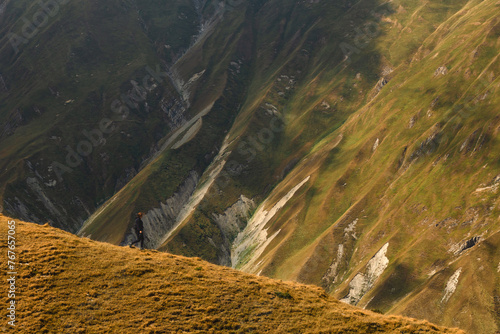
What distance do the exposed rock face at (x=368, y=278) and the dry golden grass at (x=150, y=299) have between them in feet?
283

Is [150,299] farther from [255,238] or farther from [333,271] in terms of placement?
[255,238]

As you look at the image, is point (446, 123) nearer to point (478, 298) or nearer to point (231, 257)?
point (478, 298)

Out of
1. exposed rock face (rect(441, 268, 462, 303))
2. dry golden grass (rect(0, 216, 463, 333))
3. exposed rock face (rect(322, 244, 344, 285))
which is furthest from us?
exposed rock face (rect(322, 244, 344, 285))

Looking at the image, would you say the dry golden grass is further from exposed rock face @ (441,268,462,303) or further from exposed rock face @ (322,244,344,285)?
exposed rock face @ (322,244,344,285)

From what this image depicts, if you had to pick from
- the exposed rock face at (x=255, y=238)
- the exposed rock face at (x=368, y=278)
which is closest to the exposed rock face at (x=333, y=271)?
the exposed rock face at (x=368, y=278)

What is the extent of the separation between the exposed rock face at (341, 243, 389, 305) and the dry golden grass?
8612 cm

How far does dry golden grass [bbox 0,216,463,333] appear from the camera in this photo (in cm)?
2886

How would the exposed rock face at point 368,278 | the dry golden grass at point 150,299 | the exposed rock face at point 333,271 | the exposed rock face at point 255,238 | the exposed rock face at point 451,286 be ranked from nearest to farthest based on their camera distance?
the dry golden grass at point 150,299
the exposed rock face at point 451,286
the exposed rock face at point 368,278
the exposed rock face at point 333,271
the exposed rock face at point 255,238

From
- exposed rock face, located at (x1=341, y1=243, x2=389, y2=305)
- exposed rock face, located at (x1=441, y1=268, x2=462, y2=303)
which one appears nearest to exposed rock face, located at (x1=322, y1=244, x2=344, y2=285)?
exposed rock face, located at (x1=341, y1=243, x2=389, y2=305)

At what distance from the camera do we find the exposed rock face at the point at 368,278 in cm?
11588

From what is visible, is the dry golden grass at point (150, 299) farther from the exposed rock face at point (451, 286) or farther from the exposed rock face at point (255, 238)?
the exposed rock face at point (255, 238)

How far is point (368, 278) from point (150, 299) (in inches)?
3928

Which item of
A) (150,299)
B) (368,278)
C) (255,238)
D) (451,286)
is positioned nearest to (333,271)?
(368,278)

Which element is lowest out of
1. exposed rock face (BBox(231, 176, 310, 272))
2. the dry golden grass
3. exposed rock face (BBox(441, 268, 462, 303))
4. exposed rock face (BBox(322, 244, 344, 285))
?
exposed rock face (BBox(441, 268, 462, 303))
